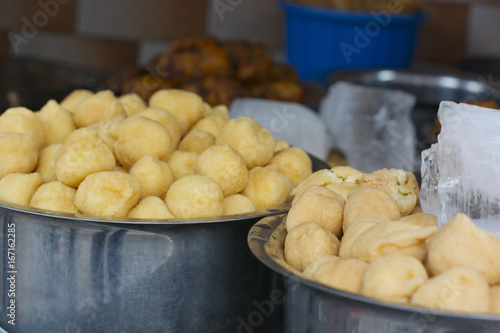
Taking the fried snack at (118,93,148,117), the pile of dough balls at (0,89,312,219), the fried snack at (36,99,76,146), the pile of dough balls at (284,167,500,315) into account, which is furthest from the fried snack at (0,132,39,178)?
the pile of dough balls at (284,167,500,315)

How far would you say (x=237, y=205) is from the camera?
98 cm

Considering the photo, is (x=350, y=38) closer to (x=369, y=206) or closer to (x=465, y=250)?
(x=369, y=206)

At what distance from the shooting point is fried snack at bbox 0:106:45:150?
1080 millimetres

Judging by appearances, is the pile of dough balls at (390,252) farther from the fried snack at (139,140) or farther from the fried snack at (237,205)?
the fried snack at (139,140)

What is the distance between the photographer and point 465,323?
1.94 ft

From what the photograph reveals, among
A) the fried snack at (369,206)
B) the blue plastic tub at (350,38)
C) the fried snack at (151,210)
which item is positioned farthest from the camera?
the blue plastic tub at (350,38)

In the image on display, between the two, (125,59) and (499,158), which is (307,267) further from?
(125,59)

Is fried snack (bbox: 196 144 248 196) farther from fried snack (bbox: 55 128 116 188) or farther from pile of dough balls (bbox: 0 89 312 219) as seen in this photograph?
fried snack (bbox: 55 128 116 188)

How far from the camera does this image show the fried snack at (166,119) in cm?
110

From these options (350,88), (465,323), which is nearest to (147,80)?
(350,88)

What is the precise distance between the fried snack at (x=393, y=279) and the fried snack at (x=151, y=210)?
0.34m

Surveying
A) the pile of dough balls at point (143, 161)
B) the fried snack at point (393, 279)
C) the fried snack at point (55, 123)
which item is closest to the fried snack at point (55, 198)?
the pile of dough balls at point (143, 161)

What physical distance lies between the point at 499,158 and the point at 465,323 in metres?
0.26

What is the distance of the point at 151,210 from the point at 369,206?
30cm
